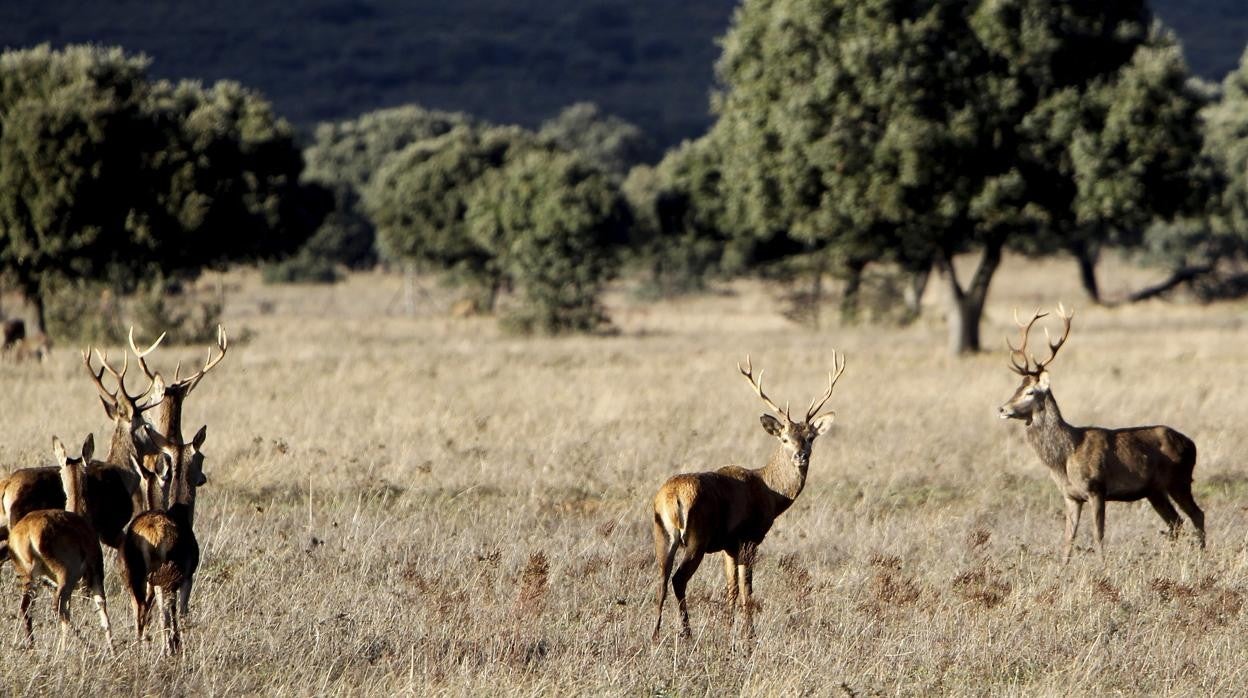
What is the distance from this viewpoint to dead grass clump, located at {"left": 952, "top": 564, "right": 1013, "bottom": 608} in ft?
30.6

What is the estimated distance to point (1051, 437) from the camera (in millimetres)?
12422

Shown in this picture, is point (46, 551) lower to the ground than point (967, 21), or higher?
lower

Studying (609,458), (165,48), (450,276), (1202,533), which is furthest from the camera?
(165,48)

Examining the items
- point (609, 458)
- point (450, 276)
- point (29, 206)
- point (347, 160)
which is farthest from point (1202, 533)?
point (347, 160)

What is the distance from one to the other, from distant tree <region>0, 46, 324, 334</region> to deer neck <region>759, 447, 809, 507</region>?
2583cm

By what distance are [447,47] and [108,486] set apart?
16750 centimetres

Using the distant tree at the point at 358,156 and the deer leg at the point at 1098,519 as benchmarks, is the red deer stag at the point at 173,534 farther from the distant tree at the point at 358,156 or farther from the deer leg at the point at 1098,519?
the distant tree at the point at 358,156

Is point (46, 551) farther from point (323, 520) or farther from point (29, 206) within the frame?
point (29, 206)

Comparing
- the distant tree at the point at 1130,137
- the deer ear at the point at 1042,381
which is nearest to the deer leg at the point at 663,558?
the deer ear at the point at 1042,381

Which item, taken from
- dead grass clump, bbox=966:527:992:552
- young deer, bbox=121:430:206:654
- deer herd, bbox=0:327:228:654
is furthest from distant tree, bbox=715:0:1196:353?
young deer, bbox=121:430:206:654

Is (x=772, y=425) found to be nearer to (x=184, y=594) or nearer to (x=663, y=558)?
(x=663, y=558)

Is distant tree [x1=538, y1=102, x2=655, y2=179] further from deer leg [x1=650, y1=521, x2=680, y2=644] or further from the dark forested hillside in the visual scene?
deer leg [x1=650, y1=521, x2=680, y2=644]

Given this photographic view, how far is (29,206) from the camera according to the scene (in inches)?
1280

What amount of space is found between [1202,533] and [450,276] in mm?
46511
